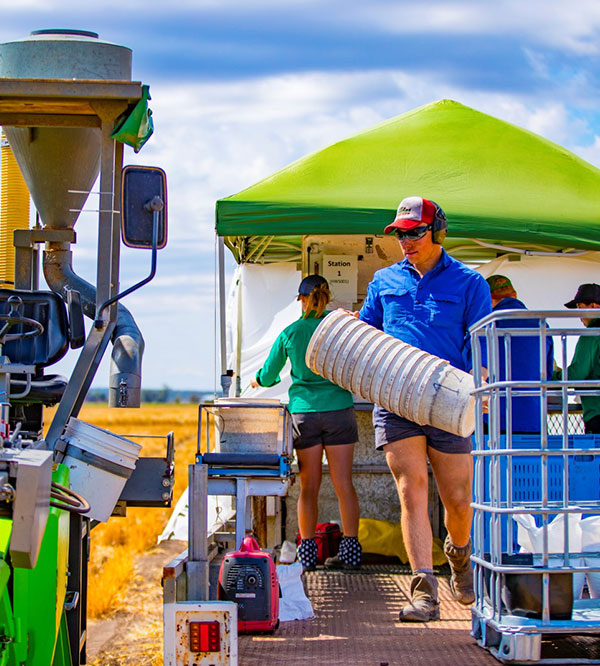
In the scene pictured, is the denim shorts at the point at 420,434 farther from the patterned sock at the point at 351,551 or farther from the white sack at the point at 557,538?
the patterned sock at the point at 351,551

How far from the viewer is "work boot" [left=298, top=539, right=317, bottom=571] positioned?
249 inches

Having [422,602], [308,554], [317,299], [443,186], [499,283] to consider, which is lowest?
[308,554]

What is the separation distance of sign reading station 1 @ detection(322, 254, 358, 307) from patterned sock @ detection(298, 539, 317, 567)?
8.16 feet

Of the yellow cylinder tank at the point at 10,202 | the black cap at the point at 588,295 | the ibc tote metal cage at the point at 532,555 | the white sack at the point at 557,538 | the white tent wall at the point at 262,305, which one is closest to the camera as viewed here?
the ibc tote metal cage at the point at 532,555

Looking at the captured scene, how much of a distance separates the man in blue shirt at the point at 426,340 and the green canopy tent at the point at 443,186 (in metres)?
1.93

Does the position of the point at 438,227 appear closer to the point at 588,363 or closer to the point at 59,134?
the point at 59,134

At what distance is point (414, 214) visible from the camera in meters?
4.71

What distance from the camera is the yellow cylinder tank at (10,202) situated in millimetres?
5676

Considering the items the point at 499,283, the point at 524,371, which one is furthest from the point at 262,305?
the point at 524,371

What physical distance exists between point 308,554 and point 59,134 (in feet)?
9.61

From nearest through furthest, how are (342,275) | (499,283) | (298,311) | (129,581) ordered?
1. (499,283)
2. (342,275)
3. (298,311)
4. (129,581)

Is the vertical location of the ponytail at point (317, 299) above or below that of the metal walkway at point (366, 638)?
above

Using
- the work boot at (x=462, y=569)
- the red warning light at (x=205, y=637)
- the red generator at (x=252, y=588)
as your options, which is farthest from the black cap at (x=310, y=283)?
the red warning light at (x=205, y=637)

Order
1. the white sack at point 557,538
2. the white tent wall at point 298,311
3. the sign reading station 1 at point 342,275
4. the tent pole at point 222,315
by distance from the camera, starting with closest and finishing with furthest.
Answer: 1. the white sack at point 557,538
2. the white tent wall at point 298,311
3. the tent pole at point 222,315
4. the sign reading station 1 at point 342,275
